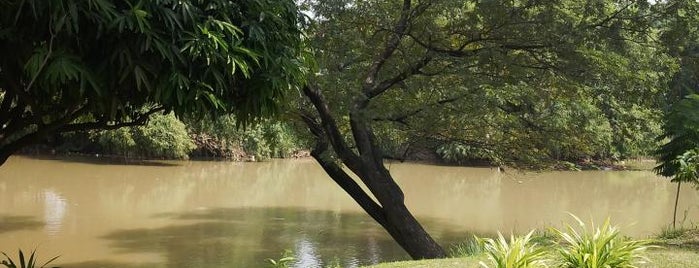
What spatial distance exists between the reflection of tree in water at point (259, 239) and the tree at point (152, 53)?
5.57 meters

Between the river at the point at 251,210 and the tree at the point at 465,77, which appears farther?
the river at the point at 251,210

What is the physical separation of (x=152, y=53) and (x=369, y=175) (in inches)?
214

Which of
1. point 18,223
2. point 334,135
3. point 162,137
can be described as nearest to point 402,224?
point 334,135

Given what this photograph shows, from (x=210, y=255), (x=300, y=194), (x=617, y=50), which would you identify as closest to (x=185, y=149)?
(x=300, y=194)

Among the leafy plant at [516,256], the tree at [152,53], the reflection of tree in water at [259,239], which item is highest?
the tree at [152,53]

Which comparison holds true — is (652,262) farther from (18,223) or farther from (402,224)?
(18,223)

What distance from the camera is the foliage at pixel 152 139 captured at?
2278cm

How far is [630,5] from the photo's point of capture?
7715mm

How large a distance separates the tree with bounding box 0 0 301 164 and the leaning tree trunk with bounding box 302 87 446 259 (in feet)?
14.2

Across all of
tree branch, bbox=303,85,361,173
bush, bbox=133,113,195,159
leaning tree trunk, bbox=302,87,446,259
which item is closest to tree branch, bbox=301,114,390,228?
leaning tree trunk, bbox=302,87,446,259

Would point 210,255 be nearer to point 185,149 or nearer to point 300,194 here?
point 300,194

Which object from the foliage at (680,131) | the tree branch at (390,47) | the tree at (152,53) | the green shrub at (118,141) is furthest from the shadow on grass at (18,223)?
the foliage at (680,131)

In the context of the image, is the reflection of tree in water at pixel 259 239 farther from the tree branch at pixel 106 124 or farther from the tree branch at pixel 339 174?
the tree branch at pixel 106 124

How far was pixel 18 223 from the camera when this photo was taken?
38.6 feet
